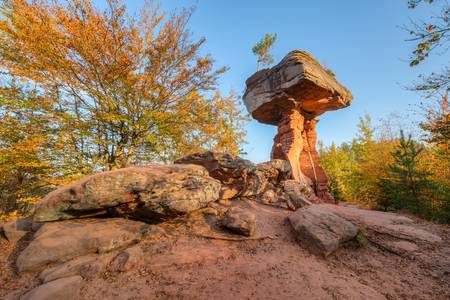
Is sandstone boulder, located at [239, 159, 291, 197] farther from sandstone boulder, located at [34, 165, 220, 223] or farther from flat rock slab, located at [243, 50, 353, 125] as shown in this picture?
flat rock slab, located at [243, 50, 353, 125]

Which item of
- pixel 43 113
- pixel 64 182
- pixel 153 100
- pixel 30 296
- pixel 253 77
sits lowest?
pixel 30 296

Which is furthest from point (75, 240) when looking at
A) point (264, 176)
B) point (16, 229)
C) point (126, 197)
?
point (264, 176)

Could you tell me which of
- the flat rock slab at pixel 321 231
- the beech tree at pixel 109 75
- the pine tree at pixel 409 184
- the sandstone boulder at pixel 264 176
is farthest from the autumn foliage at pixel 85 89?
the pine tree at pixel 409 184

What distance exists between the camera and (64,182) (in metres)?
6.07

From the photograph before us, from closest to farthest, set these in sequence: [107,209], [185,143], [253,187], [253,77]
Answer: [107,209]
[253,187]
[185,143]
[253,77]

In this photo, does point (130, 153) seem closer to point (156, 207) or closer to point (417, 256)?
point (156, 207)

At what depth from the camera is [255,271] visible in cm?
290

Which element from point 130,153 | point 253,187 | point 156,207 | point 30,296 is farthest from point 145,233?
point 130,153

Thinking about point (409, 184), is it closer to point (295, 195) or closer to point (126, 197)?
point (295, 195)

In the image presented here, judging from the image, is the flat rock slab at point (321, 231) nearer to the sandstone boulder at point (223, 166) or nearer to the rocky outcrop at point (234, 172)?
the rocky outcrop at point (234, 172)

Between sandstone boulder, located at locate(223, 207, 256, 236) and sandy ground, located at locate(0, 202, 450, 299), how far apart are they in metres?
0.20

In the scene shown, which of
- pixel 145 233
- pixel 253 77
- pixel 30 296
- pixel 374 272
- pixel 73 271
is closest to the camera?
pixel 30 296

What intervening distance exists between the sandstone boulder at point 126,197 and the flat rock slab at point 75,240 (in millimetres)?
265

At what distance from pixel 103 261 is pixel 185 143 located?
724cm
